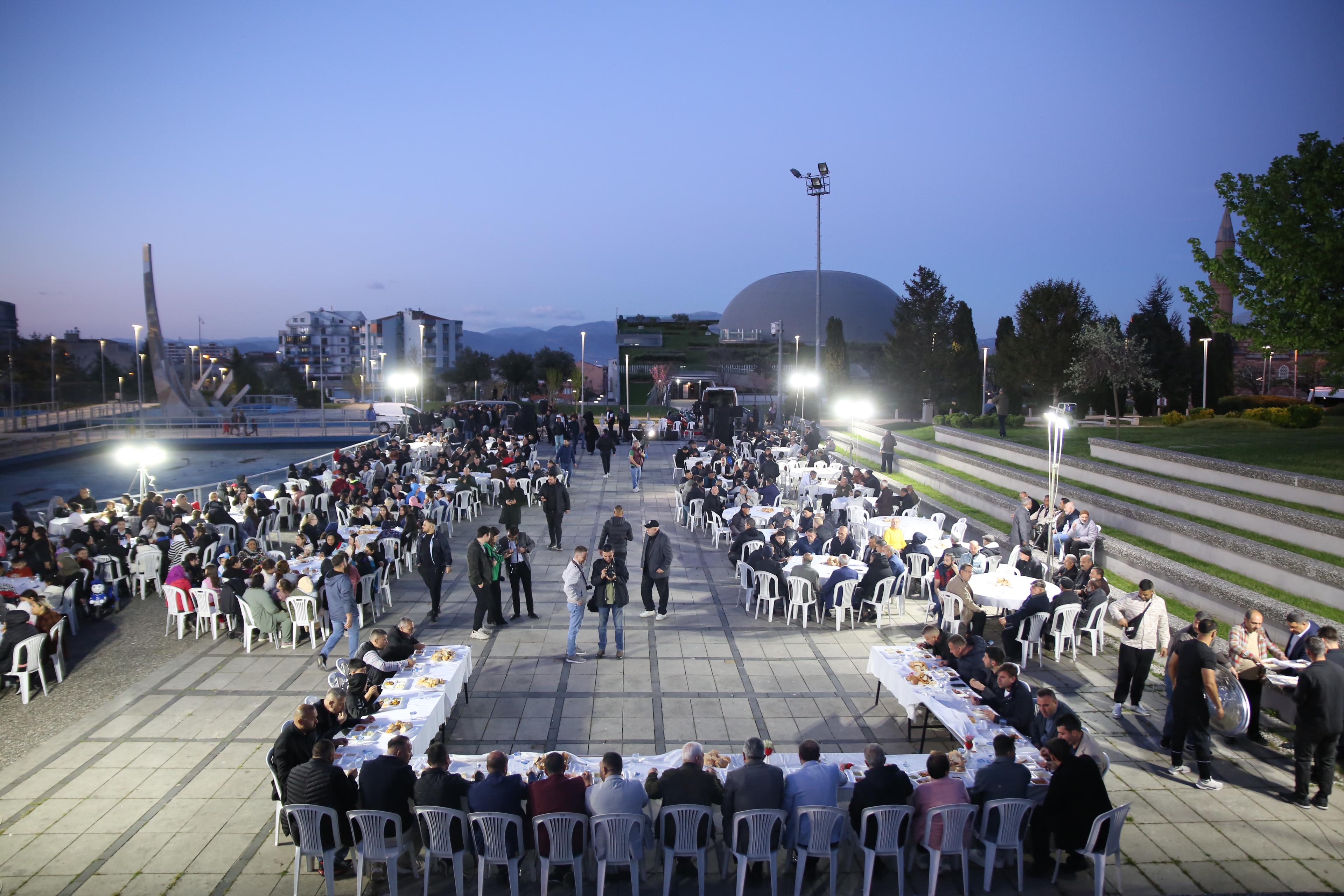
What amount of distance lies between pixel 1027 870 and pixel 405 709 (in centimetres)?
453

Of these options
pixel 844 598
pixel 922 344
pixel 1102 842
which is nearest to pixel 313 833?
pixel 1102 842

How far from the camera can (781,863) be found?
5.19 metres

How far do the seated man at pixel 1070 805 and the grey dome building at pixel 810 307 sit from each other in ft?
280

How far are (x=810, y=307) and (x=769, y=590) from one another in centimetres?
9017

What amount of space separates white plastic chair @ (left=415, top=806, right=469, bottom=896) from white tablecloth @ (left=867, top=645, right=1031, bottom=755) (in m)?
3.53

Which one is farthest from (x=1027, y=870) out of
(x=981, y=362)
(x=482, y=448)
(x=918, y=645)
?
(x=981, y=362)

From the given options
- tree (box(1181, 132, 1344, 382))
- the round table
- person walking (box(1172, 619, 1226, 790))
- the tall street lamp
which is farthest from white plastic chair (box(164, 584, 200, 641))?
the tall street lamp

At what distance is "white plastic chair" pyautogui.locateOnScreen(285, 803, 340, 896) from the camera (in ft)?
15.4

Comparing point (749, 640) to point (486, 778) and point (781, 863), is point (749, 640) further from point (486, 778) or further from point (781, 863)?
point (486, 778)

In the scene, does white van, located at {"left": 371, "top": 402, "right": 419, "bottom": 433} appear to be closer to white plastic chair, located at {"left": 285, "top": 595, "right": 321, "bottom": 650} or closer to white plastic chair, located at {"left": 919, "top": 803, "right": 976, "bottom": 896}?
white plastic chair, located at {"left": 285, "top": 595, "right": 321, "bottom": 650}

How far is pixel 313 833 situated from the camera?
187 inches

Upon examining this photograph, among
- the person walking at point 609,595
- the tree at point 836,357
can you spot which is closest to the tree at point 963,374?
the tree at point 836,357

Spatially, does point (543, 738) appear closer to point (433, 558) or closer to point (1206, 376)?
point (433, 558)

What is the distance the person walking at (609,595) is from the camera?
8.68 meters
